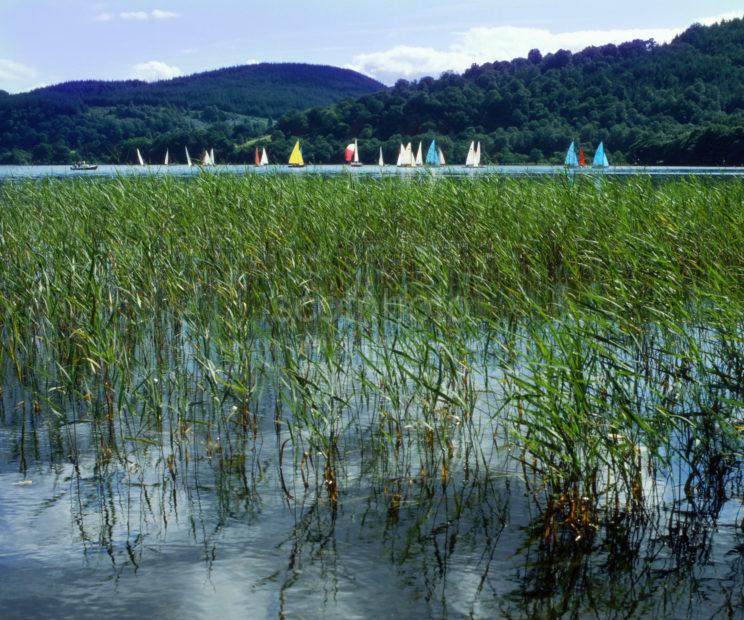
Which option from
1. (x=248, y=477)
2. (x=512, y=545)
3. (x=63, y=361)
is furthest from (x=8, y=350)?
(x=512, y=545)

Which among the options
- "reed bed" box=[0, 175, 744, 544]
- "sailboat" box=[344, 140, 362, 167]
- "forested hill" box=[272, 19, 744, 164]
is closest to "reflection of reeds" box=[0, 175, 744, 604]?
"reed bed" box=[0, 175, 744, 544]

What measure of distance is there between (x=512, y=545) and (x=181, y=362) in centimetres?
346

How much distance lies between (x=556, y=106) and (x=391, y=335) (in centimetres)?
9655

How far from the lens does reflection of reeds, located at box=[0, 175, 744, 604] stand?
4391mm

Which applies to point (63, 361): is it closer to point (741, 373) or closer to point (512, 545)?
point (512, 545)

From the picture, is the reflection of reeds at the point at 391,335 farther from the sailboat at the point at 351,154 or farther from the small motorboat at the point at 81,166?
the small motorboat at the point at 81,166

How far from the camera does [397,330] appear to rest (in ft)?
18.8

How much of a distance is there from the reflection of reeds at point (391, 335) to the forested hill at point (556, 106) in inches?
2687

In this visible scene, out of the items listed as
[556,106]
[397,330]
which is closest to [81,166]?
[556,106]

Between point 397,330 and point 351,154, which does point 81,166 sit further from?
point 397,330

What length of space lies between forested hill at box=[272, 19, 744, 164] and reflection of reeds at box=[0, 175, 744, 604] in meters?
68.2

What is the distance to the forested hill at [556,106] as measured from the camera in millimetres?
85375

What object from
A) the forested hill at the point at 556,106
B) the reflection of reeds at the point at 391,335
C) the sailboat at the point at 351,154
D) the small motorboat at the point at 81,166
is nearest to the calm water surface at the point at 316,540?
the reflection of reeds at the point at 391,335

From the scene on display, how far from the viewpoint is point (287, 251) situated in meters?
8.54
